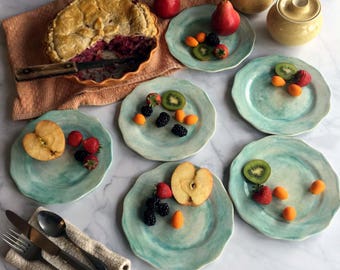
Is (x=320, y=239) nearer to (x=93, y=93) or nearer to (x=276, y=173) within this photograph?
(x=276, y=173)

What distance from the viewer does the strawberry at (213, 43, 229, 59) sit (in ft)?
5.44

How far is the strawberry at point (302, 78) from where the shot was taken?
1592 mm

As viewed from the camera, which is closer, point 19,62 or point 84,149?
point 84,149

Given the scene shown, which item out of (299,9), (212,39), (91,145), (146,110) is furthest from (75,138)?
(299,9)

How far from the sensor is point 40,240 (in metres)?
1.34

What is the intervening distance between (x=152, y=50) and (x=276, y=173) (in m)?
0.58

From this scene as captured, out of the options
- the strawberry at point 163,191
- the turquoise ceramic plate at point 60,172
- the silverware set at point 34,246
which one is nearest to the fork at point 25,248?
the silverware set at point 34,246

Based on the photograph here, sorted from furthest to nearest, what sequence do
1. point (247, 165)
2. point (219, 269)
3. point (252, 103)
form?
point (252, 103) → point (247, 165) → point (219, 269)

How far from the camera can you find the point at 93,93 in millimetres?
1624

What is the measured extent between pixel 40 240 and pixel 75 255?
0.10 metres

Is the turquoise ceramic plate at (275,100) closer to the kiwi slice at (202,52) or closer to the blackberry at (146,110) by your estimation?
the kiwi slice at (202,52)

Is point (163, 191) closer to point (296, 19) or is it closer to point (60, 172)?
point (60, 172)

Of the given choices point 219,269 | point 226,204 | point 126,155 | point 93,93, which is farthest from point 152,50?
point 219,269

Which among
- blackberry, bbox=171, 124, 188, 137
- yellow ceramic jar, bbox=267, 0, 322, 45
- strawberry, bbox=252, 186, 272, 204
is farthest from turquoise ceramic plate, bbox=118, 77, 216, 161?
yellow ceramic jar, bbox=267, 0, 322, 45
